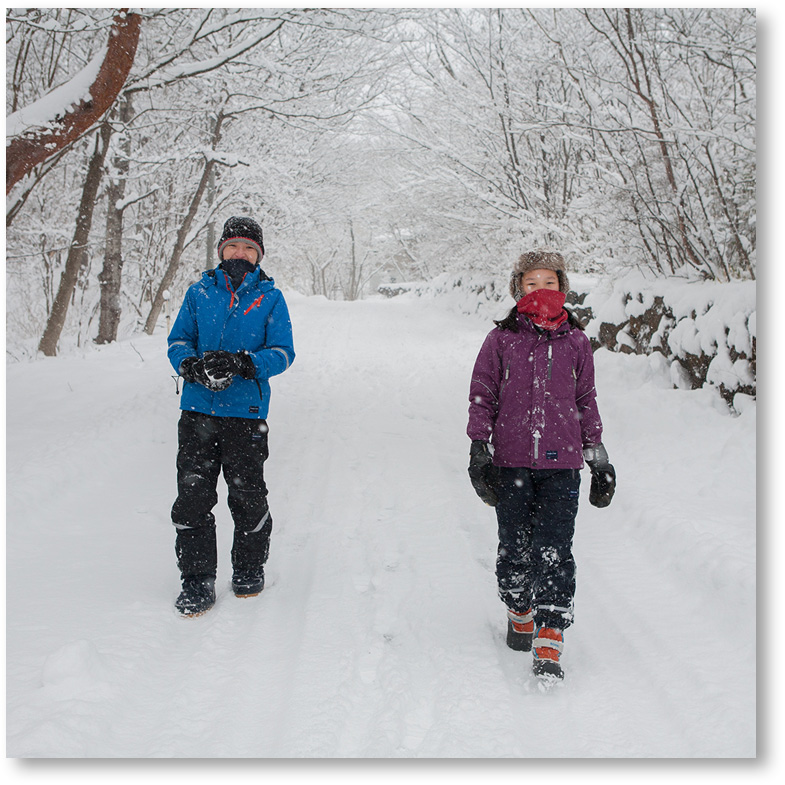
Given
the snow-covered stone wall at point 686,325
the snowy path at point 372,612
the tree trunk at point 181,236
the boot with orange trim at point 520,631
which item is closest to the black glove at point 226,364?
the snowy path at point 372,612

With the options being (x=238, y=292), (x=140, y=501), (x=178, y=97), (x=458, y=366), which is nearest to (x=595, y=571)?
(x=238, y=292)

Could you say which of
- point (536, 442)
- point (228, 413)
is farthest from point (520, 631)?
point (228, 413)

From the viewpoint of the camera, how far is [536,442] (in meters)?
2.59

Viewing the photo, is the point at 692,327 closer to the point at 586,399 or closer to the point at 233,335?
the point at 586,399

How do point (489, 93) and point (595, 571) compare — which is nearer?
point (595, 571)

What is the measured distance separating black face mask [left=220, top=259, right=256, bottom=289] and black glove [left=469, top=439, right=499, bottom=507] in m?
1.51

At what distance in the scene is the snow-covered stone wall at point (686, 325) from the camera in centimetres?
526

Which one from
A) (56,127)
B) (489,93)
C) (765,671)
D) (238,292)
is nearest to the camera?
(765,671)

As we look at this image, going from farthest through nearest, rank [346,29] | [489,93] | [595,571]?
1. [489,93]
2. [346,29]
3. [595,571]

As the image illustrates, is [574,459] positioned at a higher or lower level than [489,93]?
lower

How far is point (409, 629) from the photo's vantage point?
2.82m

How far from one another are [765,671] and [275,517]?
121 inches

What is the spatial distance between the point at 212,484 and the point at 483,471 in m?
1.46

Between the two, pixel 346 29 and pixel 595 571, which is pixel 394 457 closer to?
pixel 595 571
